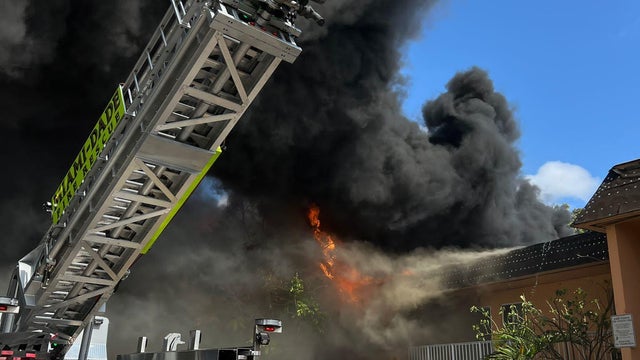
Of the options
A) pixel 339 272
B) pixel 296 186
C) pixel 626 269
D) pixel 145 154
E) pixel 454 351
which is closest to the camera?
pixel 145 154

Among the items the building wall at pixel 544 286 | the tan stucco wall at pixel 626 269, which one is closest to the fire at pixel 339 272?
the building wall at pixel 544 286

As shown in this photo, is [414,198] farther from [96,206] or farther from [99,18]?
[96,206]

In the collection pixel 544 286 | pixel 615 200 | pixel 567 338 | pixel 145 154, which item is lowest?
pixel 567 338

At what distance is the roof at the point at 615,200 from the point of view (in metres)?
7.75

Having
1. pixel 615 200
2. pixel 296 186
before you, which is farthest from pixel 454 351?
pixel 296 186

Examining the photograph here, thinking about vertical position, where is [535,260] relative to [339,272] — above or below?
below

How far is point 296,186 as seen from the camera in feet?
75.7

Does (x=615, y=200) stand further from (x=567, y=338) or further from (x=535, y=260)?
(x=535, y=260)

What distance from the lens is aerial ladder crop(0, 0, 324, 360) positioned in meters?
5.15

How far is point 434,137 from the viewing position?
94.4 feet

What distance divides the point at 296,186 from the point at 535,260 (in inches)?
Answer: 510

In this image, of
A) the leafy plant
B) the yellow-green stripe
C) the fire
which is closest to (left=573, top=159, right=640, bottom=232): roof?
the leafy plant

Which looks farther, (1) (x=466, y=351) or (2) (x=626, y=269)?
(1) (x=466, y=351)

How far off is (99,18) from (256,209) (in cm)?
969
